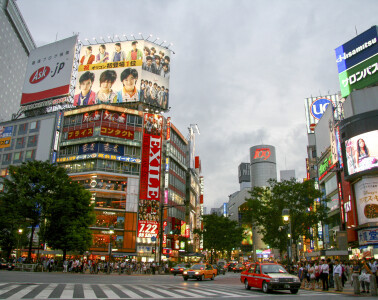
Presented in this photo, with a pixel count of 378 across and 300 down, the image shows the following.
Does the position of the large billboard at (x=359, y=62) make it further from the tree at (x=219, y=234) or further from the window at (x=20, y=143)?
the window at (x=20, y=143)

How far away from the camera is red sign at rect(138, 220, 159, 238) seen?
65000mm

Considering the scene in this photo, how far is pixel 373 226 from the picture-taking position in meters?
48.7

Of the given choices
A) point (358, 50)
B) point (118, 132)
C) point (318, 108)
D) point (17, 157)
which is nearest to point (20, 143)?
point (17, 157)

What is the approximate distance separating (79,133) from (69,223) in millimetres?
29272

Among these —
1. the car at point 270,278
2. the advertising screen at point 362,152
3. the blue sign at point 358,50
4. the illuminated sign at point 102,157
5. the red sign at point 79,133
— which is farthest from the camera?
the red sign at point 79,133

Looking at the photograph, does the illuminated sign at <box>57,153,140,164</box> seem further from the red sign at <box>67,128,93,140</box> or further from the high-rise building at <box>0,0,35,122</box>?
the high-rise building at <box>0,0,35,122</box>

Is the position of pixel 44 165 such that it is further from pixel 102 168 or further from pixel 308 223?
pixel 308 223

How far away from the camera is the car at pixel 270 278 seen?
18.4m

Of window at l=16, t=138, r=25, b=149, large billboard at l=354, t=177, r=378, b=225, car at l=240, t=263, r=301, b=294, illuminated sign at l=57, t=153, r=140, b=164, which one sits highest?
window at l=16, t=138, r=25, b=149

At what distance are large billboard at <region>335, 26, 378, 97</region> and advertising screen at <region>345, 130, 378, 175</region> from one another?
1483 centimetres

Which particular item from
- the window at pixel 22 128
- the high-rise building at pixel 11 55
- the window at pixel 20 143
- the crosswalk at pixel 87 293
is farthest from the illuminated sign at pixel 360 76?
the high-rise building at pixel 11 55

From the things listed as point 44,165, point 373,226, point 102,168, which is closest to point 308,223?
point 373,226

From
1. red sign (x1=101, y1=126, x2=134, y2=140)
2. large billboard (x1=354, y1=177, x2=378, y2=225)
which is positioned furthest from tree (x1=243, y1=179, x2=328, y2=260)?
red sign (x1=101, y1=126, x2=134, y2=140)

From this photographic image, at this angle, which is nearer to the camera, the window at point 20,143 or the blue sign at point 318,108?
the window at point 20,143
